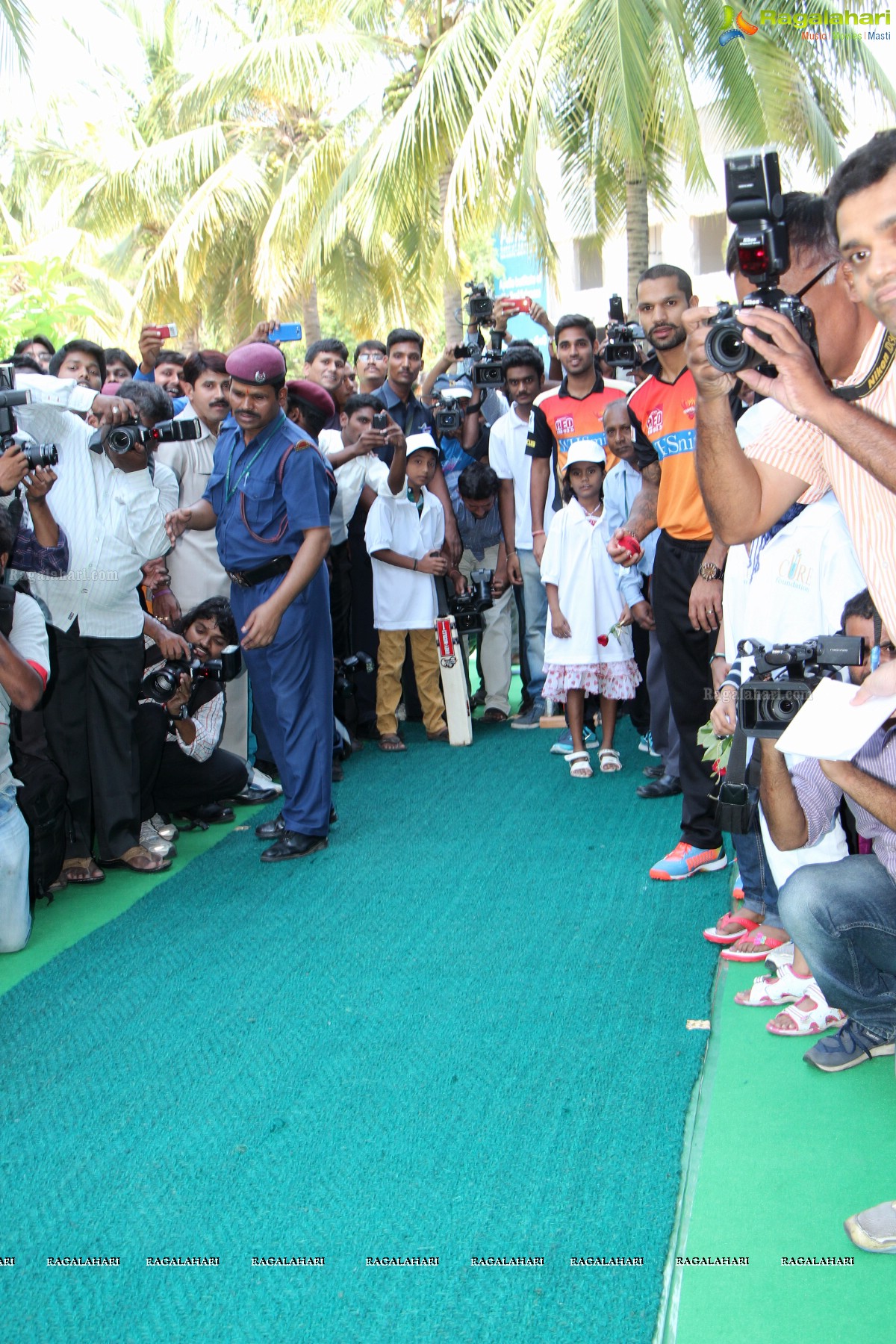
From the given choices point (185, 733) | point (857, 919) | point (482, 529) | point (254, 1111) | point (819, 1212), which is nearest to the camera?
point (819, 1212)

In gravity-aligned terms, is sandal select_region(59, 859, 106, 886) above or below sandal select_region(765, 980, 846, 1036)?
above

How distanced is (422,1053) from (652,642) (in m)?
2.51

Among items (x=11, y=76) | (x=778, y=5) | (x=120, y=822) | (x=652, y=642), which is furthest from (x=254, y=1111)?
(x=778, y=5)

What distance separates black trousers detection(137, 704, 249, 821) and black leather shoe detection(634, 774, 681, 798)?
1699 mm

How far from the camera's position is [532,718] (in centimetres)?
644

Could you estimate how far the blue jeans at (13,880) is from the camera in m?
3.77

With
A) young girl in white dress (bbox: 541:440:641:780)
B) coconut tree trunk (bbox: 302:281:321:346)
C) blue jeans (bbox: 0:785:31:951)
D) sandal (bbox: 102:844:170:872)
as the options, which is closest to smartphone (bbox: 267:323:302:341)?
young girl in white dress (bbox: 541:440:641:780)

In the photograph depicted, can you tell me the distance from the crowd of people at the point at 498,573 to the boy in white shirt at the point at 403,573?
17 millimetres

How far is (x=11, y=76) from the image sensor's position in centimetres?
849

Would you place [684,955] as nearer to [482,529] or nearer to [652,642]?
[652,642]

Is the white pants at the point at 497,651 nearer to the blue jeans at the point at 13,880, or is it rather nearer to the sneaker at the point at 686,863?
the sneaker at the point at 686,863

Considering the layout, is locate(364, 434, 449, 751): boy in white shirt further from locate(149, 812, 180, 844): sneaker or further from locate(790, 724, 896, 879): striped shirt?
locate(790, 724, 896, 879): striped shirt

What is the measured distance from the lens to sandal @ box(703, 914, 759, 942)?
3580 mm

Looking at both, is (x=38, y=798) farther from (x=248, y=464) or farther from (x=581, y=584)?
(x=581, y=584)
